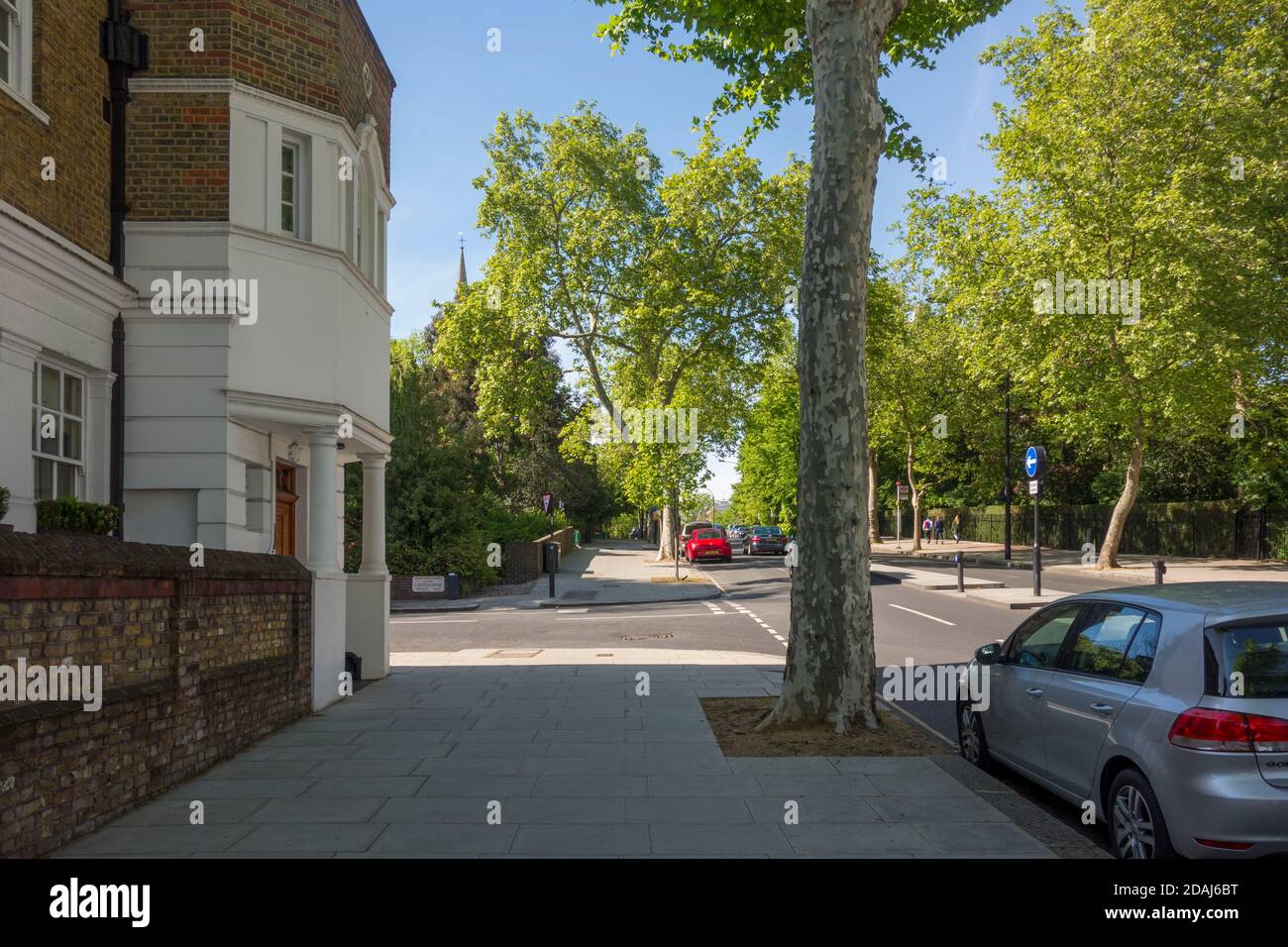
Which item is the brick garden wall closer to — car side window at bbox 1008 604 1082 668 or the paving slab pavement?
the paving slab pavement

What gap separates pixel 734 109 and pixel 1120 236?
20986 mm

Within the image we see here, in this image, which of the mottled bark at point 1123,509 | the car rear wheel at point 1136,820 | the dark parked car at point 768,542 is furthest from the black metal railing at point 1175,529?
the car rear wheel at point 1136,820

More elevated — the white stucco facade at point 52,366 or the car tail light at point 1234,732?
the white stucco facade at point 52,366

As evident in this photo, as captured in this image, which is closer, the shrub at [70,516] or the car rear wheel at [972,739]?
the car rear wheel at [972,739]

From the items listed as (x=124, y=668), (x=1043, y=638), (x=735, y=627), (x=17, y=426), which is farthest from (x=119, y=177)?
(x=735, y=627)

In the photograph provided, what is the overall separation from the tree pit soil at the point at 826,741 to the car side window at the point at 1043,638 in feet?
5.08

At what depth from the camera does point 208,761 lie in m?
7.92

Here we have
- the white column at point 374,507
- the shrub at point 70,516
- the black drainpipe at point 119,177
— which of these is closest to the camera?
the shrub at point 70,516

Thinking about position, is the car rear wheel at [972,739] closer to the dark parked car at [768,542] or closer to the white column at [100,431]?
the white column at [100,431]

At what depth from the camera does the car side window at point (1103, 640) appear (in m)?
5.62

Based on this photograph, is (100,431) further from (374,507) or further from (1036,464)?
(1036,464)

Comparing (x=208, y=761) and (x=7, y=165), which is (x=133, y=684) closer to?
(x=208, y=761)

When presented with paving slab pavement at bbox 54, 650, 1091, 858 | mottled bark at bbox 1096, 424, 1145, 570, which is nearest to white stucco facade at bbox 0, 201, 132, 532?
paving slab pavement at bbox 54, 650, 1091, 858

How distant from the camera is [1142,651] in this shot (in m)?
5.38
